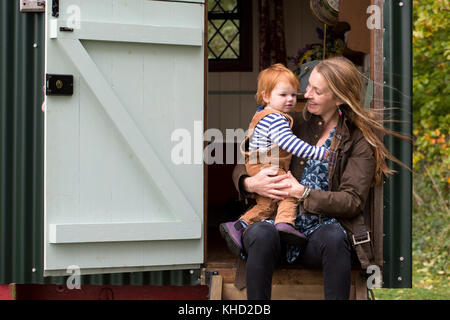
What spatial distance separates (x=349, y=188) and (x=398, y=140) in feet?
1.47

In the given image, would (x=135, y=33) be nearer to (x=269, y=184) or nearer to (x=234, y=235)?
(x=269, y=184)

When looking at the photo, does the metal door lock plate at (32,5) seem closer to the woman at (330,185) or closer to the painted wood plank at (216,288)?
the woman at (330,185)

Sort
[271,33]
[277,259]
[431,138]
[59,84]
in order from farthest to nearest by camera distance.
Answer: [431,138] → [271,33] → [59,84] → [277,259]

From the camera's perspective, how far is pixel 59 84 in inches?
140

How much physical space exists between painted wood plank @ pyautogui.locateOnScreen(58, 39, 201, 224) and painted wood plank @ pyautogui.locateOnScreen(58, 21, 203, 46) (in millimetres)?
68

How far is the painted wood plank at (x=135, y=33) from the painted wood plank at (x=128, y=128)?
0.07 metres

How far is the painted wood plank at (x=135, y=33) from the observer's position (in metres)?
3.57

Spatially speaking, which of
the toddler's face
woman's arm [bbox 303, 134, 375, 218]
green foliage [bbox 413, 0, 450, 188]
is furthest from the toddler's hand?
green foliage [bbox 413, 0, 450, 188]

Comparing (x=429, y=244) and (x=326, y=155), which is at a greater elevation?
(x=326, y=155)

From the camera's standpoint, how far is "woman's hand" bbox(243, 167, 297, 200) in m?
3.59

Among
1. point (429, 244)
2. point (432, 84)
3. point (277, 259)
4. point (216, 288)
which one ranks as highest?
point (432, 84)

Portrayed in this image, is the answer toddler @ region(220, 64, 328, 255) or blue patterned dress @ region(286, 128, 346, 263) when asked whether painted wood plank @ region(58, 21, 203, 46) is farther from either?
blue patterned dress @ region(286, 128, 346, 263)

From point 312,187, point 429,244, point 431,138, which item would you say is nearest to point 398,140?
point 312,187
